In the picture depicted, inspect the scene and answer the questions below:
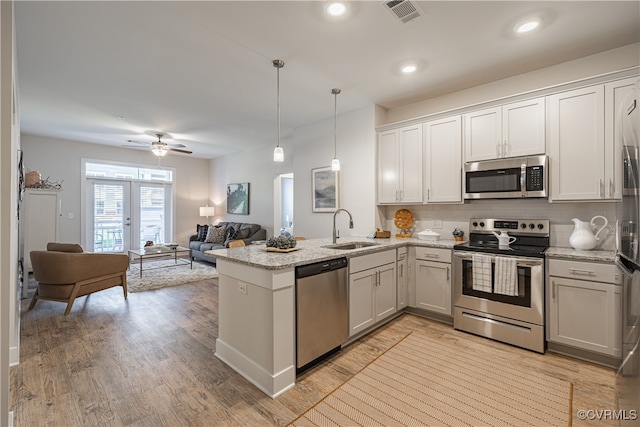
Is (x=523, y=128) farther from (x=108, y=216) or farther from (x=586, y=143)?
(x=108, y=216)

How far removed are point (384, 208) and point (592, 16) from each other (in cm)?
276

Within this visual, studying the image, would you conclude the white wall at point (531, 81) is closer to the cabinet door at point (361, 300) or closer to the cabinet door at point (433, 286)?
the cabinet door at point (433, 286)

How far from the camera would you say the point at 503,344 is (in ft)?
9.18

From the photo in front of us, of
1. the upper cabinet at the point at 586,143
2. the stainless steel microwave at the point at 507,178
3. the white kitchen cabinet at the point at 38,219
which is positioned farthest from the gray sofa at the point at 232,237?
the upper cabinet at the point at 586,143

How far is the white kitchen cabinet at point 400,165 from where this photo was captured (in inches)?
148

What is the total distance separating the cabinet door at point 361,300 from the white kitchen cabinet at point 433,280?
75 centimetres

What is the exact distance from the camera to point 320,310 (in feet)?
7.74

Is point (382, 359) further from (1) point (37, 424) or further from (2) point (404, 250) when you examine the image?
(1) point (37, 424)

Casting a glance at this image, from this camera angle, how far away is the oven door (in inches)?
103

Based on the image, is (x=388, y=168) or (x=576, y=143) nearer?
(x=576, y=143)

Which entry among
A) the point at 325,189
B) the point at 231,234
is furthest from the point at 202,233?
the point at 325,189

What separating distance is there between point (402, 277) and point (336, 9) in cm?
277

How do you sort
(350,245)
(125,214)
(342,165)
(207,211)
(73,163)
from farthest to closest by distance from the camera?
(207,211) → (125,214) → (73,163) → (342,165) → (350,245)

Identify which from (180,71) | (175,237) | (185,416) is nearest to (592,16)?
(180,71)
